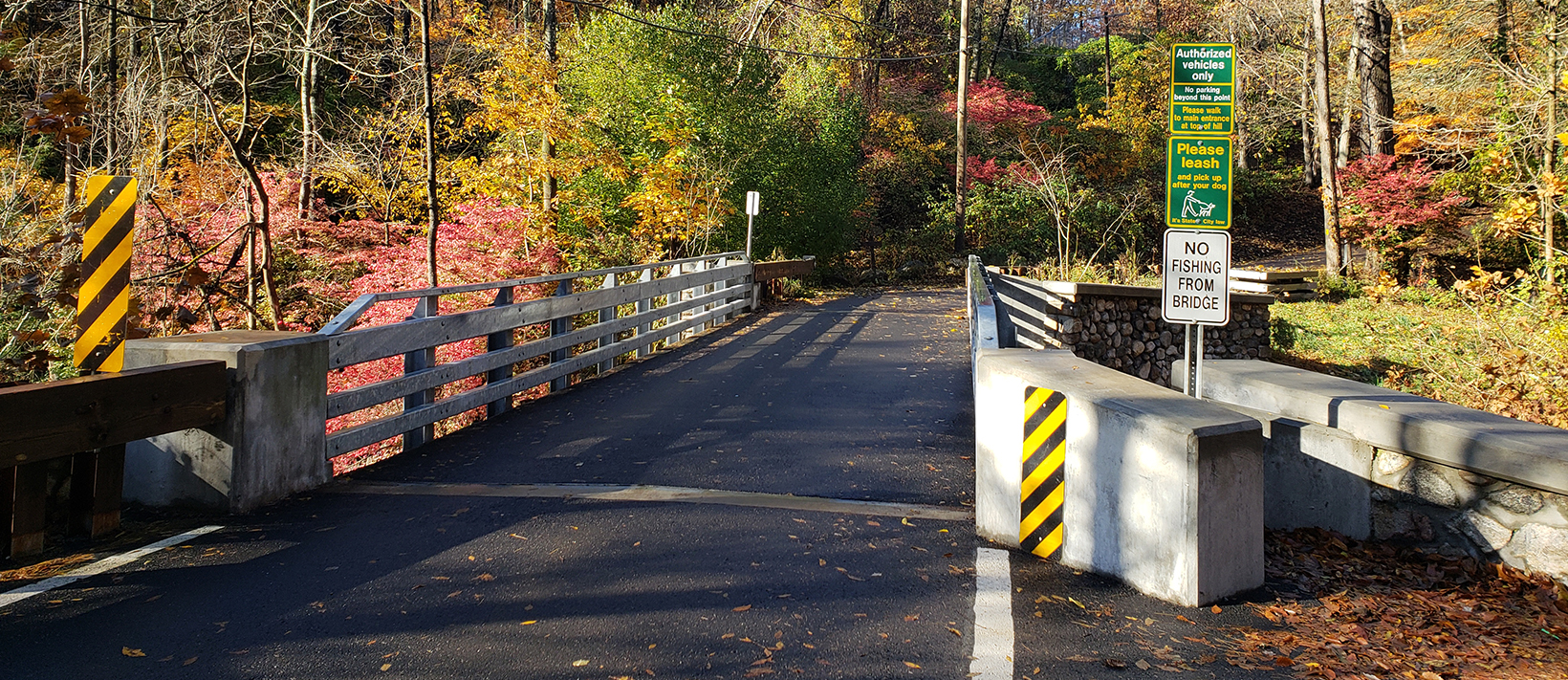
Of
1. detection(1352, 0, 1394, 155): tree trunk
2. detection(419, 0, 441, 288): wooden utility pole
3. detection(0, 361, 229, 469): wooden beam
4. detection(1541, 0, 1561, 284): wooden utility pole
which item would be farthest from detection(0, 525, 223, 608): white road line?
detection(1352, 0, 1394, 155): tree trunk

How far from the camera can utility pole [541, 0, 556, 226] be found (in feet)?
80.9

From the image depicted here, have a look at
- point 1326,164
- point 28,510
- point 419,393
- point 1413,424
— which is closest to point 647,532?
point 28,510

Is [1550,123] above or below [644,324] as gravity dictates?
above

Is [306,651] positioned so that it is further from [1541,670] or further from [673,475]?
[1541,670]

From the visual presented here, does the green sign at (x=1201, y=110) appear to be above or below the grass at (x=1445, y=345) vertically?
above

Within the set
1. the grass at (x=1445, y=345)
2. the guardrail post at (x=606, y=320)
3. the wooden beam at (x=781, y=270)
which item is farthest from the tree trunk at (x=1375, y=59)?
the guardrail post at (x=606, y=320)

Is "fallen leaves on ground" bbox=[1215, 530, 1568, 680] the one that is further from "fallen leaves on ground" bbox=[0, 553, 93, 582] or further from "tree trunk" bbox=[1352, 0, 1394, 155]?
"tree trunk" bbox=[1352, 0, 1394, 155]

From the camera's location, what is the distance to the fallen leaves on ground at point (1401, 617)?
4.39 metres

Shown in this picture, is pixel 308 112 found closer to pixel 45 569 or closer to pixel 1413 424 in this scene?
pixel 45 569

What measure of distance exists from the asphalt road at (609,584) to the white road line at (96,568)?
80 millimetres

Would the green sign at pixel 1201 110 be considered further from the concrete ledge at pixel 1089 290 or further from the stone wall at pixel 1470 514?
the concrete ledge at pixel 1089 290

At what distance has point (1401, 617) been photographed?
4953mm

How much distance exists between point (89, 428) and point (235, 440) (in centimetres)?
86

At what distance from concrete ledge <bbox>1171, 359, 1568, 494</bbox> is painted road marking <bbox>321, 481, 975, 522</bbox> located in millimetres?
2344
